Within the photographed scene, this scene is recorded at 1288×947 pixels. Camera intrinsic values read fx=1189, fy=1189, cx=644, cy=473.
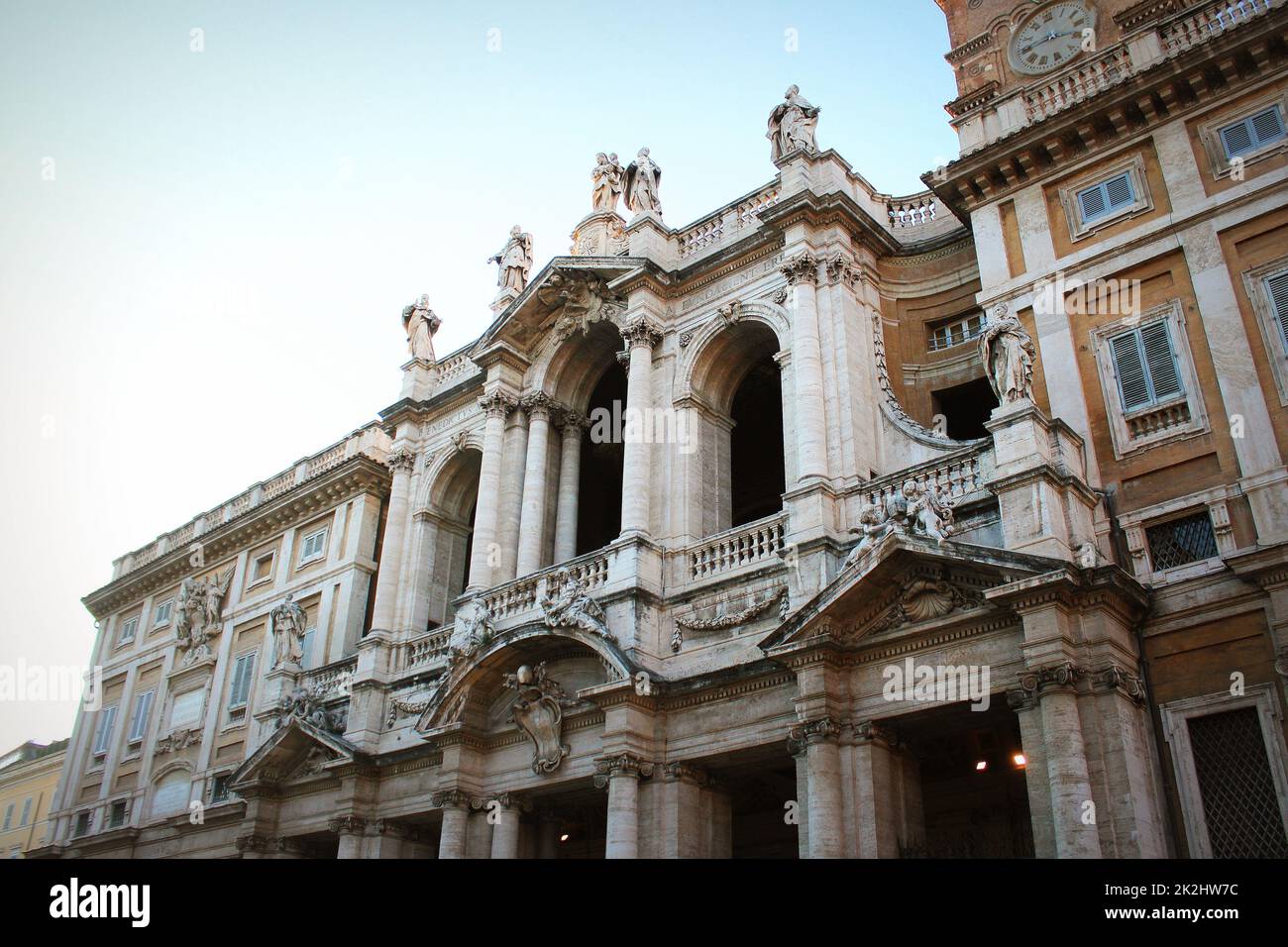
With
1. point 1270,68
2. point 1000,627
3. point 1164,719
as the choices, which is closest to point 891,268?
point 1270,68

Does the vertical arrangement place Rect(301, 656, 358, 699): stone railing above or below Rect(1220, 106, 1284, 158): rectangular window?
below

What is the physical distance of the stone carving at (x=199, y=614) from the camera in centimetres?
3262

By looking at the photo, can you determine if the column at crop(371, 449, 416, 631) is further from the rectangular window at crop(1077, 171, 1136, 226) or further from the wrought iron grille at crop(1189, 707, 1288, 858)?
the wrought iron grille at crop(1189, 707, 1288, 858)

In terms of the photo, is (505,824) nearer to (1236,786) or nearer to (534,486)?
(534,486)

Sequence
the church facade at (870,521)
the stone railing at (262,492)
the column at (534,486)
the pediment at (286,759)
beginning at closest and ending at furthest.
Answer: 1. the church facade at (870,521)
2. the column at (534,486)
3. the pediment at (286,759)
4. the stone railing at (262,492)

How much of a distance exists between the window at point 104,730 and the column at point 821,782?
24765 millimetres

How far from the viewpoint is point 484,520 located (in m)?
24.1

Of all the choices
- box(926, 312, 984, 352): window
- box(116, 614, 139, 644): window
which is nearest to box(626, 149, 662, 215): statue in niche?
box(926, 312, 984, 352): window

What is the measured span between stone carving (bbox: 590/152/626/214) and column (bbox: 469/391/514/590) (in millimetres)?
5029

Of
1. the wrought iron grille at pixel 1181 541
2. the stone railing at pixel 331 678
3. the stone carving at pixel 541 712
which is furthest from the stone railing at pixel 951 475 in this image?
the stone railing at pixel 331 678

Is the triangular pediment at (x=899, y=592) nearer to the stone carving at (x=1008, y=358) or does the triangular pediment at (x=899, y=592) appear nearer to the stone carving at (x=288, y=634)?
the stone carving at (x=1008, y=358)

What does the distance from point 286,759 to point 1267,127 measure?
21315 mm

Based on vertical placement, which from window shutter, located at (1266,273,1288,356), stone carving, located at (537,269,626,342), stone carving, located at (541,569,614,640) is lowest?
stone carving, located at (541,569,614,640)

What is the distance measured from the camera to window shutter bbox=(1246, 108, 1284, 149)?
17125 mm
